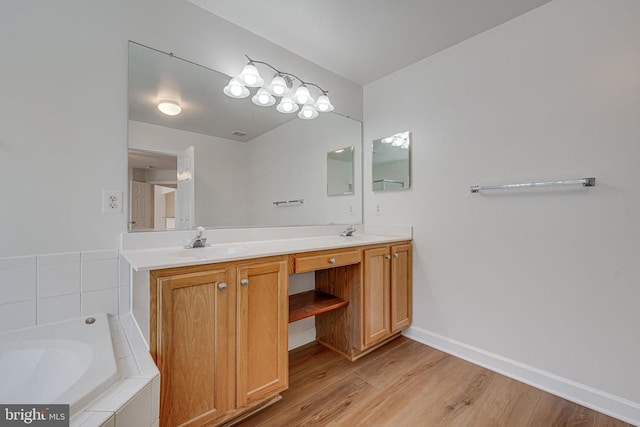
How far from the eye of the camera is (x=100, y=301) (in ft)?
4.47

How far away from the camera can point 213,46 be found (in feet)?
5.74

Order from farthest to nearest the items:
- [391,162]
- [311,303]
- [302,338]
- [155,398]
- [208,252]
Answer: [391,162]
[302,338]
[311,303]
[208,252]
[155,398]

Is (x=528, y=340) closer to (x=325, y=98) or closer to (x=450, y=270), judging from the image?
(x=450, y=270)

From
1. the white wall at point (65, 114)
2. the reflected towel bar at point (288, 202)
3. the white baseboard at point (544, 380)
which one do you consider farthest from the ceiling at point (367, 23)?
the white baseboard at point (544, 380)

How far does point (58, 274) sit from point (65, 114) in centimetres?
76

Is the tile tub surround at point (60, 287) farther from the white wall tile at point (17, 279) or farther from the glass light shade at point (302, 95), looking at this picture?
the glass light shade at point (302, 95)

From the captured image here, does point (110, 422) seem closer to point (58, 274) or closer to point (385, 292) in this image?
point (58, 274)

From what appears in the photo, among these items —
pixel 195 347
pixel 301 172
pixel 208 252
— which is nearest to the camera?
pixel 195 347

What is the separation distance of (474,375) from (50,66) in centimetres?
291

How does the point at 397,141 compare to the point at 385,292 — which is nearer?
the point at 385,292

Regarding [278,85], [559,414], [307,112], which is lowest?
[559,414]

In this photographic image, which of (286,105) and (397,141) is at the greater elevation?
(286,105)

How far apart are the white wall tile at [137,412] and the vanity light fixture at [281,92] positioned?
1710 mm
